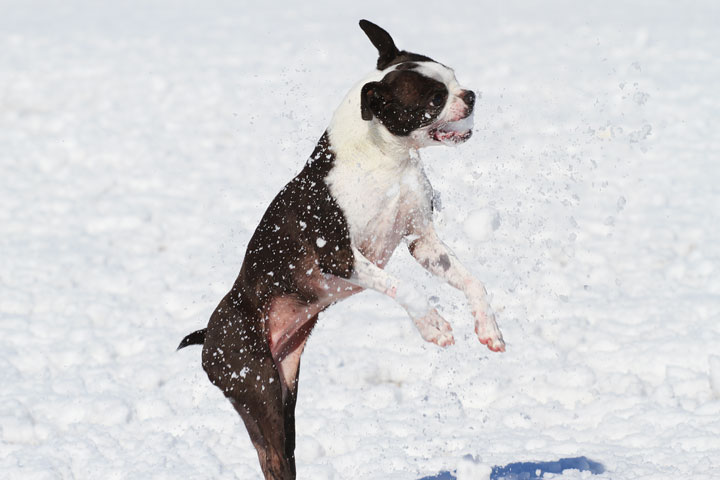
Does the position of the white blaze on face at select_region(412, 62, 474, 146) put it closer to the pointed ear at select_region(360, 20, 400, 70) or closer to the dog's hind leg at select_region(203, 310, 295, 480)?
the pointed ear at select_region(360, 20, 400, 70)

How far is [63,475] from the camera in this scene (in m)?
4.41

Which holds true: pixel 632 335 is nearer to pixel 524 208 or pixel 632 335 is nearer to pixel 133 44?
pixel 524 208

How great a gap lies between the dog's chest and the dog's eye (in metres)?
0.28

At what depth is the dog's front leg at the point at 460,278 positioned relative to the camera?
11.0 ft

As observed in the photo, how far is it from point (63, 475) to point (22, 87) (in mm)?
6203

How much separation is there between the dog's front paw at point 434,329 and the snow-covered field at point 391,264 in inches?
34.1

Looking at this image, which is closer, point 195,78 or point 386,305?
point 386,305

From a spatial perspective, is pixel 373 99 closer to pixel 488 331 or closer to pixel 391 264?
pixel 488 331

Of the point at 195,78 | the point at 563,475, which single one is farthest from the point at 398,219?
the point at 195,78

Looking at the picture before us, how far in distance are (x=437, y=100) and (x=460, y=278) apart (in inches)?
27.3

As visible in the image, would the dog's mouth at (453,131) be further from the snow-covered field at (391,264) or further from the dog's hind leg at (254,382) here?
the snow-covered field at (391,264)

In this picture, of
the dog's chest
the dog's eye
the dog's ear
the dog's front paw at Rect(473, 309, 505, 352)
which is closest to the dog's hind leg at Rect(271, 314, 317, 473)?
the dog's chest

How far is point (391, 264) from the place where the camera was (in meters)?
6.45

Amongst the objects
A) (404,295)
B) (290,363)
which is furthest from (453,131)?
(290,363)
